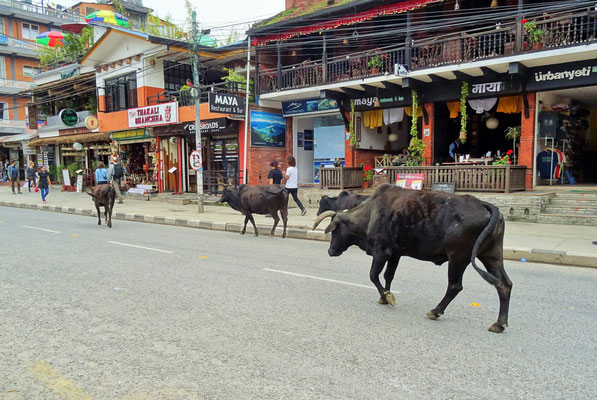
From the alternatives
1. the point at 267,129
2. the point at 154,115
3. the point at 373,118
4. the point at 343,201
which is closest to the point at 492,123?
the point at 373,118

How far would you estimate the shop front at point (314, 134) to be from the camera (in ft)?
59.8

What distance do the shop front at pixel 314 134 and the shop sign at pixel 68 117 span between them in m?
14.8

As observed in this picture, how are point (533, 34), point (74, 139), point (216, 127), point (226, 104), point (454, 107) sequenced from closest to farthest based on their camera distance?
point (533, 34) < point (454, 107) < point (226, 104) < point (216, 127) < point (74, 139)

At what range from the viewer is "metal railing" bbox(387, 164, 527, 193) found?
1246cm

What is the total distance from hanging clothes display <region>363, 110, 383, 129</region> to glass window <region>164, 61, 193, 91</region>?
11325 millimetres

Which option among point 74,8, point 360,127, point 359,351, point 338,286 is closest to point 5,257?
point 338,286

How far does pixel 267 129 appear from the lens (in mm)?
18844

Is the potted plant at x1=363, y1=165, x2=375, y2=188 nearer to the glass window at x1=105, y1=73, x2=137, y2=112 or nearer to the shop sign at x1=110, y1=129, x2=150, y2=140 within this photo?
the shop sign at x1=110, y1=129, x2=150, y2=140

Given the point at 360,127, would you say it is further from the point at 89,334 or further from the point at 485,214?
the point at 89,334

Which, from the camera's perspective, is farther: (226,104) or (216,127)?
(216,127)

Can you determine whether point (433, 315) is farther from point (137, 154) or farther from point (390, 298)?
point (137, 154)

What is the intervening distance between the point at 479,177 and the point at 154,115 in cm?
1560

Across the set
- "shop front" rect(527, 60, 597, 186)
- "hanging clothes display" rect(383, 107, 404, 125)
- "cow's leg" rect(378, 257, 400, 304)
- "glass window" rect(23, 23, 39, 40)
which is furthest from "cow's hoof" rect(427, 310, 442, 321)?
"glass window" rect(23, 23, 39, 40)

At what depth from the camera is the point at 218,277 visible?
655 cm
